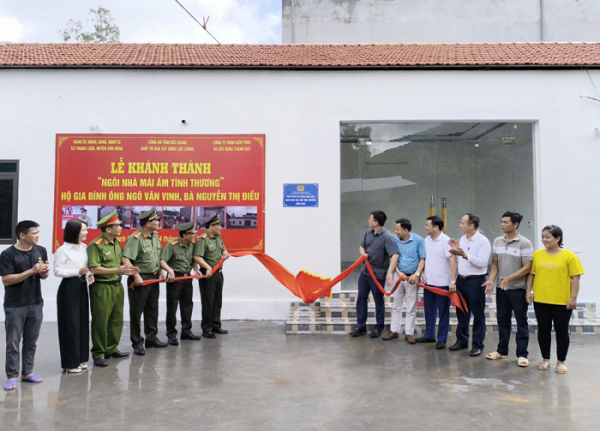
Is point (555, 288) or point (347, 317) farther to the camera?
point (347, 317)

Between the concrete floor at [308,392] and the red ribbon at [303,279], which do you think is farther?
the red ribbon at [303,279]

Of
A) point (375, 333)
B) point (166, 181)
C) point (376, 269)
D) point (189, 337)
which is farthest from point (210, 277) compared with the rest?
point (375, 333)

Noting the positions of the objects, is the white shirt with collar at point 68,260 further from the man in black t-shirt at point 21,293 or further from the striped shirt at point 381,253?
the striped shirt at point 381,253

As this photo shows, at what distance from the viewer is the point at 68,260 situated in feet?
17.3

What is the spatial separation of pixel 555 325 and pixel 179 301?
16.4 feet

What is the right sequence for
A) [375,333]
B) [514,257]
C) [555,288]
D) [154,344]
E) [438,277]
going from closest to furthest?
[555,288] → [514,257] → [154,344] → [438,277] → [375,333]

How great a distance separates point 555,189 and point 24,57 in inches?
387

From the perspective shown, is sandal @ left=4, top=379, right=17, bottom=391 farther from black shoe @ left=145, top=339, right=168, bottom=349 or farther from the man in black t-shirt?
black shoe @ left=145, top=339, right=168, bottom=349

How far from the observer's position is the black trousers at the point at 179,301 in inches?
267

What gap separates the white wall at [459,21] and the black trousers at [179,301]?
12.0 metres

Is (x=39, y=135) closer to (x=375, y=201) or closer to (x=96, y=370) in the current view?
(x=96, y=370)

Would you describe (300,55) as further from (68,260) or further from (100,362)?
(100,362)

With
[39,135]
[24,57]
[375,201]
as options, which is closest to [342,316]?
[375,201]

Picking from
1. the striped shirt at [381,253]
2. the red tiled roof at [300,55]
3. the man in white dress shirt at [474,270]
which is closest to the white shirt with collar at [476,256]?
the man in white dress shirt at [474,270]
